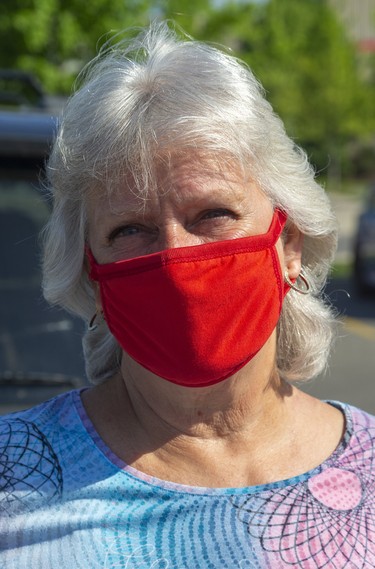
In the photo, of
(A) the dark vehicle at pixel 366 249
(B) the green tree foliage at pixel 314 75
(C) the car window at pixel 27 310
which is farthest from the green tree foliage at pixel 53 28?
(B) the green tree foliage at pixel 314 75

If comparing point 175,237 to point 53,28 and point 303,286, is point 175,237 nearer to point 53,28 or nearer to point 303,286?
point 303,286

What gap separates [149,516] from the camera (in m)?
1.74

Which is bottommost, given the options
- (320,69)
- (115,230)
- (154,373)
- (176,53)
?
(320,69)

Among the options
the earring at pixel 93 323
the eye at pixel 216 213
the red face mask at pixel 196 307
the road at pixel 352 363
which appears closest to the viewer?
the red face mask at pixel 196 307

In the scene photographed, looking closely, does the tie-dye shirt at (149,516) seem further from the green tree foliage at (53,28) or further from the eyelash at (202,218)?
the green tree foliage at (53,28)

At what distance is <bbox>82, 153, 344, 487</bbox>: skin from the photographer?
5.80 ft

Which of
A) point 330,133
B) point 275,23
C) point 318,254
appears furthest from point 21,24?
point 330,133

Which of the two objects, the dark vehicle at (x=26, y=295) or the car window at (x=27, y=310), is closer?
the dark vehicle at (x=26, y=295)

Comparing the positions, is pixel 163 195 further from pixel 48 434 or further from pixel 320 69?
pixel 320 69

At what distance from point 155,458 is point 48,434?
0.22 m

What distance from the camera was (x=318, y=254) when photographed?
6.89ft

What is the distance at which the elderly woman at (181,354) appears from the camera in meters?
1.71

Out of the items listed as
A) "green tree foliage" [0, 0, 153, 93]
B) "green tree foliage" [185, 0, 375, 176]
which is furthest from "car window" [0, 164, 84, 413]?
"green tree foliage" [185, 0, 375, 176]

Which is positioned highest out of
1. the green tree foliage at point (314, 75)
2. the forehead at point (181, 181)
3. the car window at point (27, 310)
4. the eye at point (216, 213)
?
the forehead at point (181, 181)
